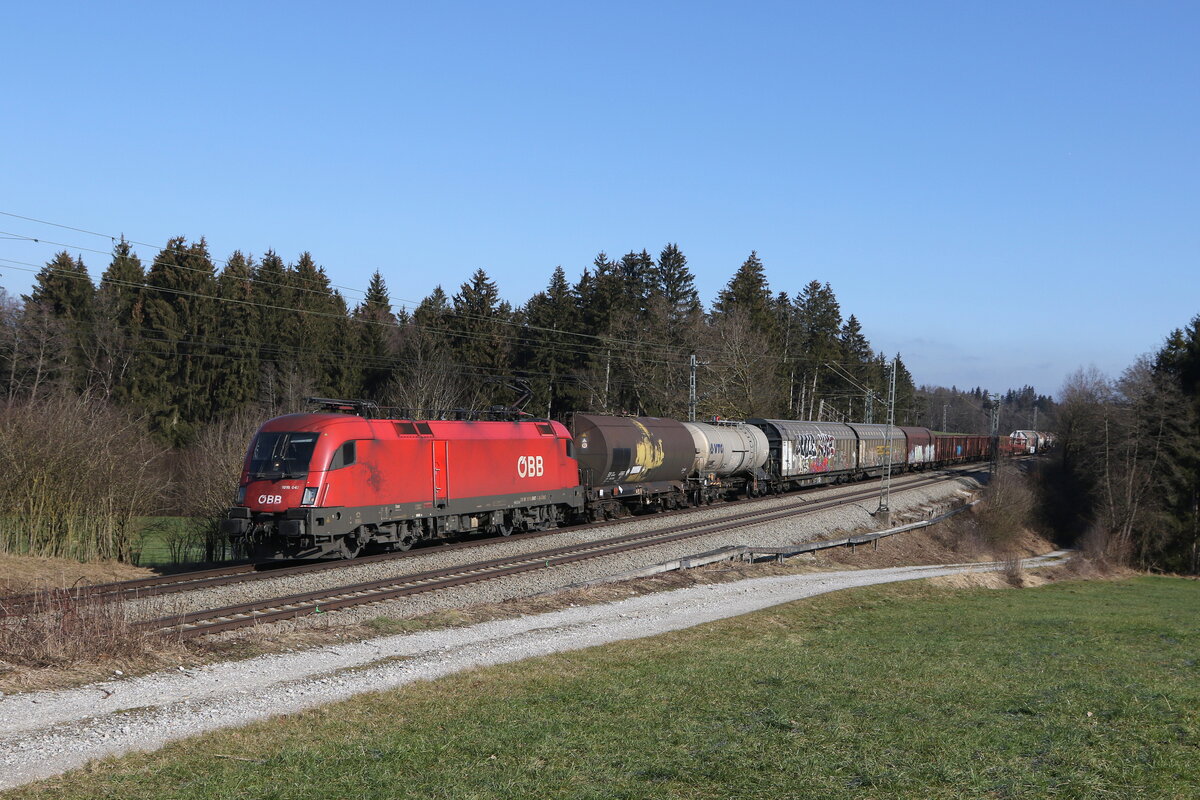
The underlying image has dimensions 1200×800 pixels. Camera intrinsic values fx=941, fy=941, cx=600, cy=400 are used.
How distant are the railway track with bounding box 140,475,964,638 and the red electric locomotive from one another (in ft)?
7.96

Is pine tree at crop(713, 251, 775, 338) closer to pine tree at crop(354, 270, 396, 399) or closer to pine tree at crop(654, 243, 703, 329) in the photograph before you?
pine tree at crop(654, 243, 703, 329)

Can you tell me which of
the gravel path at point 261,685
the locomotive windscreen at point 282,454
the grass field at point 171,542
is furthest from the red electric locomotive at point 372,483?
the gravel path at point 261,685

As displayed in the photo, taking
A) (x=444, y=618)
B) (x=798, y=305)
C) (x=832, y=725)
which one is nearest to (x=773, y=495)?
(x=444, y=618)

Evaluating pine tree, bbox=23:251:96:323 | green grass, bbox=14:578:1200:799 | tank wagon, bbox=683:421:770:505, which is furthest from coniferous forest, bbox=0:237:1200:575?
green grass, bbox=14:578:1200:799

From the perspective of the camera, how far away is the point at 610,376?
7362 centimetres

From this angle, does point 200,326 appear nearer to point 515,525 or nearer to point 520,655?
point 515,525

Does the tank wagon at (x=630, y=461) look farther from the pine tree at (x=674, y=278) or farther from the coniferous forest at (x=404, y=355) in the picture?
the pine tree at (x=674, y=278)

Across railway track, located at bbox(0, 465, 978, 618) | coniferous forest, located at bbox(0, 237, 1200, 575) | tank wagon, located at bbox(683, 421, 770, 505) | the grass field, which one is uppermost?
coniferous forest, located at bbox(0, 237, 1200, 575)

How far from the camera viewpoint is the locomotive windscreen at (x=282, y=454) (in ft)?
68.0

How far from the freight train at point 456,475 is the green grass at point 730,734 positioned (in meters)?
9.37

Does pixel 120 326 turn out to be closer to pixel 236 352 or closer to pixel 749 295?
pixel 236 352

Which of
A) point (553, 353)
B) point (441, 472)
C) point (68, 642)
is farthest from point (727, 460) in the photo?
point (553, 353)

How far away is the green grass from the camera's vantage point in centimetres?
745

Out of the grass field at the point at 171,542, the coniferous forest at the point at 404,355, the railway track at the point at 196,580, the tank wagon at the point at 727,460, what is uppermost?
the coniferous forest at the point at 404,355
